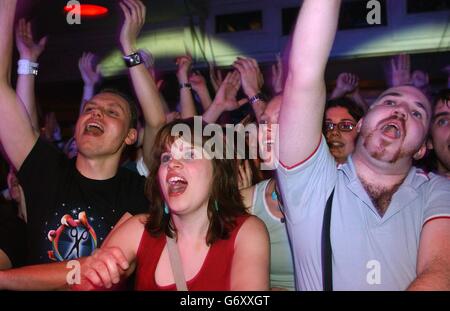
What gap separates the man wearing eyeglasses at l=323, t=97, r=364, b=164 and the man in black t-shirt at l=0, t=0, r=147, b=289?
1058mm

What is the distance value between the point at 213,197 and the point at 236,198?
0.11 metres

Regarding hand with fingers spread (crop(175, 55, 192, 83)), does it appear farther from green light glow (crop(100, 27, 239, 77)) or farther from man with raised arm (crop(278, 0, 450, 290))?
green light glow (crop(100, 27, 239, 77))

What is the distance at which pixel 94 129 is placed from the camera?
7.19 feet

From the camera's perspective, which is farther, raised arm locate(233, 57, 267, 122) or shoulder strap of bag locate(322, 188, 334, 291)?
raised arm locate(233, 57, 267, 122)

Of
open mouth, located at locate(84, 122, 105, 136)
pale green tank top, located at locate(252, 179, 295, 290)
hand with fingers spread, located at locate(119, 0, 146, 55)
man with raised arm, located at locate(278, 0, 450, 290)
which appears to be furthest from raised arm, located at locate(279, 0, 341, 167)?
hand with fingers spread, located at locate(119, 0, 146, 55)

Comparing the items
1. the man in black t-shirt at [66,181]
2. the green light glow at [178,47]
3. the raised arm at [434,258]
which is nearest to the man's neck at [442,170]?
the raised arm at [434,258]

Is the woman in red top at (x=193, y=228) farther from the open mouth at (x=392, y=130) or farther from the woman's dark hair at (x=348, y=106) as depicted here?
the woman's dark hair at (x=348, y=106)

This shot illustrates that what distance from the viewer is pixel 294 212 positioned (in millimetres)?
1505

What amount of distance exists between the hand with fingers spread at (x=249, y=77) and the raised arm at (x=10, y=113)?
4.20 ft

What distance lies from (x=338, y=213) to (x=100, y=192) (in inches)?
44.5

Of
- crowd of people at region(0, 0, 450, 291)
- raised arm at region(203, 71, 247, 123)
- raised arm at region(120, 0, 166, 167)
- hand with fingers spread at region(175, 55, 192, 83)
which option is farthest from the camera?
hand with fingers spread at region(175, 55, 192, 83)

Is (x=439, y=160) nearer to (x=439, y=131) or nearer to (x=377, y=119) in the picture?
(x=439, y=131)

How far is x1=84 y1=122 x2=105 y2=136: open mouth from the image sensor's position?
2.18 meters

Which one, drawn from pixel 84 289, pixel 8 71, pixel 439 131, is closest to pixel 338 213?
pixel 84 289
